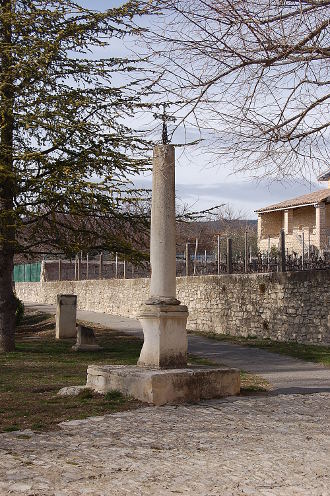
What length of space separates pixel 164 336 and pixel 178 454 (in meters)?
3.07

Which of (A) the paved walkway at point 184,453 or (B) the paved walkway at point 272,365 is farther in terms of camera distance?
(B) the paved walkway at point 272,365

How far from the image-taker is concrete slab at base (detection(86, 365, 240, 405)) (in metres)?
8.09

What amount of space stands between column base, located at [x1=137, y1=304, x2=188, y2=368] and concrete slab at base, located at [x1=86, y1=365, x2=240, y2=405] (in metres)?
0.22

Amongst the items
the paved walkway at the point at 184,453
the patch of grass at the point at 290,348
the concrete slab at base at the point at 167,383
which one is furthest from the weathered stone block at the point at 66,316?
the paved walkway at the point at 184,453

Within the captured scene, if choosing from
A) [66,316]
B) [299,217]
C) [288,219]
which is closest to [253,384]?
[66,316]

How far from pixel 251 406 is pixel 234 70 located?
3810 millimetres

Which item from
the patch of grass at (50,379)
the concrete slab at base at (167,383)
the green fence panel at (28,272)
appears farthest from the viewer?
the green fence panel at (28,272)

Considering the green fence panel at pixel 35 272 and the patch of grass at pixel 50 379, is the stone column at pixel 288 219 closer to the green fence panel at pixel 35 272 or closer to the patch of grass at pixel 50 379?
the green fence panel at pixel 35 272

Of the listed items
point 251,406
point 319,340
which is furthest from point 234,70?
point 319,340

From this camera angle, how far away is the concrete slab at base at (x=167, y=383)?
26.5ft

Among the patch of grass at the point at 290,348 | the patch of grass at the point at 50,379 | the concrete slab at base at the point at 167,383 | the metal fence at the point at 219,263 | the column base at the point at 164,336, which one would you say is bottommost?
the patch of grass at the point at 50,379

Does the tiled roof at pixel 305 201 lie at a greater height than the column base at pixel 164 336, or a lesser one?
greater

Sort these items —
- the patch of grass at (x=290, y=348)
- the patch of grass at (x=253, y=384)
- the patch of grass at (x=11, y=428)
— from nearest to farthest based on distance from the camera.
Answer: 1. the patch of grass at (x=11, y=428)
2. the patch of grass at (x=253, y=384)
3. the patch of grass at (x=290, y=348)

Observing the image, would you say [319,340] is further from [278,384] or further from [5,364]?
[5,364]
